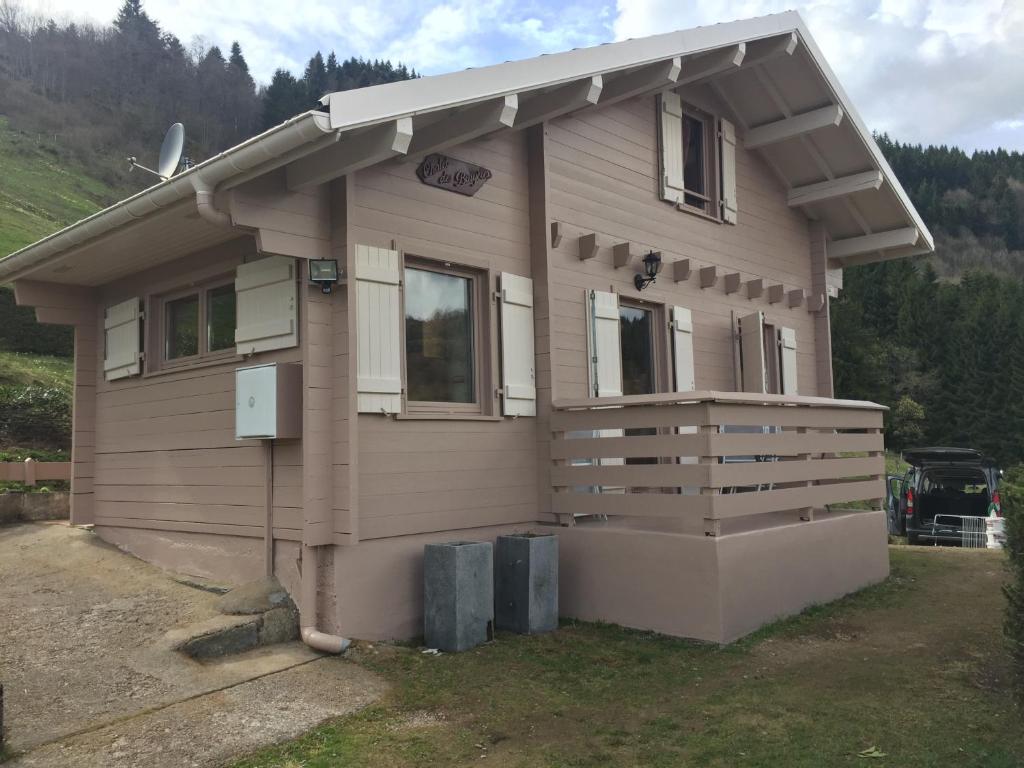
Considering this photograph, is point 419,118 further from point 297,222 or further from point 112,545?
point 112,545

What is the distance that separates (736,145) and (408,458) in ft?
19.3

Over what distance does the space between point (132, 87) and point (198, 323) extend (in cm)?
6015

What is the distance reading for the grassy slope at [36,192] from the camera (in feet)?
82.3

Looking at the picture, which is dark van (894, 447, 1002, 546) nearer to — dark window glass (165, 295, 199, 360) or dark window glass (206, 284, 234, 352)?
dark window glass (206, 284, 234, 352)

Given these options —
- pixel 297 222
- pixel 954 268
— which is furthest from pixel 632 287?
pixel 954 268

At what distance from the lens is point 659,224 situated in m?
8.36

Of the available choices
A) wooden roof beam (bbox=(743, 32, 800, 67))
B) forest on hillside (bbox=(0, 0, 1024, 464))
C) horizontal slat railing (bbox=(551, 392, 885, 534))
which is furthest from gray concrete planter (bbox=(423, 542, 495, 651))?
forest on hillside (bbox=(0, 0, 1024, 464))

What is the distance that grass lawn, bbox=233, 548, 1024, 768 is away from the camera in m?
3.84

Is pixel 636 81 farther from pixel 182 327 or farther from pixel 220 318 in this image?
pixel 182 327

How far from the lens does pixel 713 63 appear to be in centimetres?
→ 817

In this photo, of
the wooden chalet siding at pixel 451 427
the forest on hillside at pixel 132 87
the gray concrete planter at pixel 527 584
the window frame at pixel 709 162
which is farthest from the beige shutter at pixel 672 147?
the forest on hillside at pixel 132 87

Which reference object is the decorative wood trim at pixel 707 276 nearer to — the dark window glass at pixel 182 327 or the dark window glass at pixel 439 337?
the dark window glass at pixel 439 337

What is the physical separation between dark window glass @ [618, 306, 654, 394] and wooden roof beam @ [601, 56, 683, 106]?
1864 mm

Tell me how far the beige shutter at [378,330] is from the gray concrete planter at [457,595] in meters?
1.04
